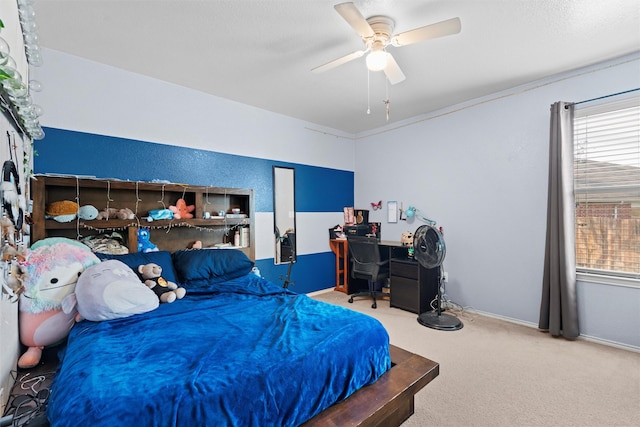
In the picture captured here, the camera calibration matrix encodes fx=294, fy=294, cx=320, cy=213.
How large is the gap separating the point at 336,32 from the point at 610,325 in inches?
139

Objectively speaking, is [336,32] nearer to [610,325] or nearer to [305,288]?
[305,288]

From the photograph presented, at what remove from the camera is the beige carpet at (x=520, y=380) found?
5.81 feet

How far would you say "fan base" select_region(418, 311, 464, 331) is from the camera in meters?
3.08

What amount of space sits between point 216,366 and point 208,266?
59.8 inches

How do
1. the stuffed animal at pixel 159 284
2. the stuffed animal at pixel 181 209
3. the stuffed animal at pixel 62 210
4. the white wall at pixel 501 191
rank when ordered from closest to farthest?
the stuffed animal at pixel 159 284 < the stuffed animal at pixel 62 210 < the white wall at pixel 501 191 < the stuffed animal at pixel 181 209

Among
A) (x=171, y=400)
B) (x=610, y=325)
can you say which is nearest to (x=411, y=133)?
(x=610, y=325)

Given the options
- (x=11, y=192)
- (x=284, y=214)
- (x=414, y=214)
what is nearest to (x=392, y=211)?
(x=414, y=214)

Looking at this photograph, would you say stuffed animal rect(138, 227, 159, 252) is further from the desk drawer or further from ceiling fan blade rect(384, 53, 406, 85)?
the desk drawer

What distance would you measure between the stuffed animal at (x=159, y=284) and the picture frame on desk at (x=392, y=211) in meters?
3.14

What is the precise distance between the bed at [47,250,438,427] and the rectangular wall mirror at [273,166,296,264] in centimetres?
190

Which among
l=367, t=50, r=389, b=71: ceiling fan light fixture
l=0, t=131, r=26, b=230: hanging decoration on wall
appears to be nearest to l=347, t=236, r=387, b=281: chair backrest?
l=367, t=50, r=389, b=71: ceiling fan light fixture

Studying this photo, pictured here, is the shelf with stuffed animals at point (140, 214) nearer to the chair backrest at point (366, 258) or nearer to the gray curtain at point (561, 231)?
the chair backrest at point (366, 258)

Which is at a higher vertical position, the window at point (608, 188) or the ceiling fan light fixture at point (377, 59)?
the ceiling fan light fixture at point (377, 59)

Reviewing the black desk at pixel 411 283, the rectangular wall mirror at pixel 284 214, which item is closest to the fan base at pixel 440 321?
the black desk at pixel 411 283
